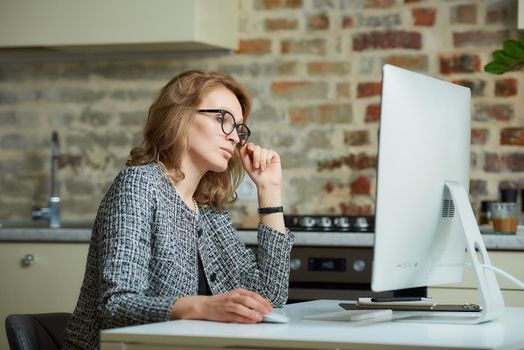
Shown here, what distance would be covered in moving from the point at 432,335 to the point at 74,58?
3234 mm

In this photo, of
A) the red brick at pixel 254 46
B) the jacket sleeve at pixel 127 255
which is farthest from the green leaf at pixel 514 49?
the jacket sleeve at pixel 127 255

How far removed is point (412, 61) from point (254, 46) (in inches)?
28.2

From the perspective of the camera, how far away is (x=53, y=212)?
4.46 meters

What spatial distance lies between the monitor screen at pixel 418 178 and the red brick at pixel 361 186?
2.04m

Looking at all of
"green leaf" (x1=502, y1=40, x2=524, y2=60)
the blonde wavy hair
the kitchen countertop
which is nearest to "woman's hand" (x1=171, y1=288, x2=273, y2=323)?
the blonde wavy hair

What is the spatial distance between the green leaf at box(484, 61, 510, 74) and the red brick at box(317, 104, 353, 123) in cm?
68

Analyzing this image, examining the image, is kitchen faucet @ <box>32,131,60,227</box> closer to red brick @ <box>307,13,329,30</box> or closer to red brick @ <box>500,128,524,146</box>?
red brick @ <box>307,13,329,30</box>

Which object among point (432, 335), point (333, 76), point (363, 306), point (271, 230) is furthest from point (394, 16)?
point (432, 335)

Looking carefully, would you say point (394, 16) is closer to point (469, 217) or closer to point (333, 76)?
point (333, 76)

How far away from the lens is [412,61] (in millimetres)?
4320

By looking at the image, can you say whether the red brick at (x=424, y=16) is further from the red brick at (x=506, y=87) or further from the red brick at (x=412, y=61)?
the red brick at (x=506, y=87)

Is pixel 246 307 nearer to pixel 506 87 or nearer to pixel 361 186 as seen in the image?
pixel 361 186

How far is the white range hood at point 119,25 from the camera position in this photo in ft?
13.6

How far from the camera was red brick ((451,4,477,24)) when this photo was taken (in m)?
4.26
